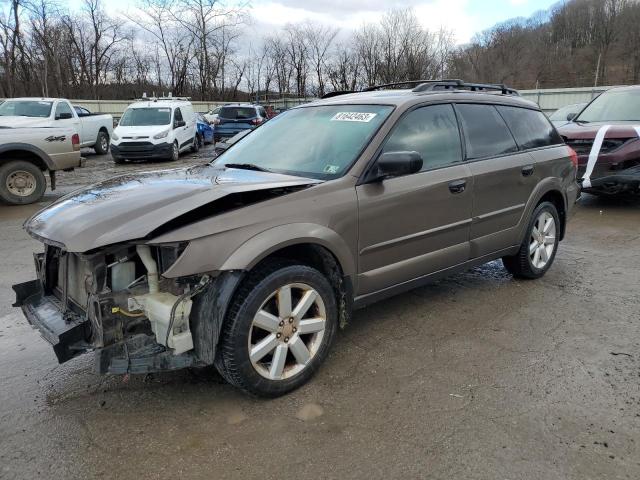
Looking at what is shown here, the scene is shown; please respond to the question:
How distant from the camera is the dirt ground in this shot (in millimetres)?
2385

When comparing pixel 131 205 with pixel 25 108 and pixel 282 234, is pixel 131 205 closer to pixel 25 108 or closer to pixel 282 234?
pixel 282 234

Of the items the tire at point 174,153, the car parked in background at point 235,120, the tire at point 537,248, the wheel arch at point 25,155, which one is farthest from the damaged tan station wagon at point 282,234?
the car parked in background at point 235,120

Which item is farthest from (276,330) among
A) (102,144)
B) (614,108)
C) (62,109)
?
(102,144)

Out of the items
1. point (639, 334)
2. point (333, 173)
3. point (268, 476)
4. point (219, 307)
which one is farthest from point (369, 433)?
point (639, 334)

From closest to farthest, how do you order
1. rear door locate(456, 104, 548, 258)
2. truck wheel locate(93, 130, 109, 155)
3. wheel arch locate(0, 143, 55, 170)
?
rear door locate(456, 104, 548, 258) → wheel arch locate(0, 143, 55, 170) → truck wheel locate(93, 130, 109, 155)

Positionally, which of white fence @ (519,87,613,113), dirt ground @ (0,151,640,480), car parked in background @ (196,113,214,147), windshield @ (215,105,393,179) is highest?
white fence @ (519,87,613,113)

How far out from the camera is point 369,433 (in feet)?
8.56

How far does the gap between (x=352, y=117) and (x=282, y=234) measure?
4.28 feet

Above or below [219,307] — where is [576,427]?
below

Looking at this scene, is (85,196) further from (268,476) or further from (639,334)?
(639,334)

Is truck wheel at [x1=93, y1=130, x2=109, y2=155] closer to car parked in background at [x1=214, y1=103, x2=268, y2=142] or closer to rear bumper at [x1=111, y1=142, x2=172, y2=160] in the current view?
rear bumper at [x1=111, y1=142, x2=172, y2=160]

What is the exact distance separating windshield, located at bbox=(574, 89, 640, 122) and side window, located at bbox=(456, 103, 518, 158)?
513cm

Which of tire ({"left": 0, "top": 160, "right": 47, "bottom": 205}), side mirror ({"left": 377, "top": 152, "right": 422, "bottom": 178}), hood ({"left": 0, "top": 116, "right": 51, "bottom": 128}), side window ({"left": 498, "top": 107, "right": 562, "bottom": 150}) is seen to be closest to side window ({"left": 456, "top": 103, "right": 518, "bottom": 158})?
side window ({"left": 498, "top": 107, "right": 562, "bottom": 150})

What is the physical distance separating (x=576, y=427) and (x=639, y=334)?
150 centimetres
